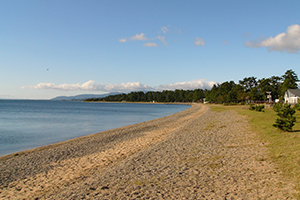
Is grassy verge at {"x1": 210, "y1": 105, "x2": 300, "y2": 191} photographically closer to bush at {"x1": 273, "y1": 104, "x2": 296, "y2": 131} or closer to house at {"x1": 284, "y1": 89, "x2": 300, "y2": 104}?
bush at {"x1": 273, "y1": 104, "x2": 296, "y2": 131}

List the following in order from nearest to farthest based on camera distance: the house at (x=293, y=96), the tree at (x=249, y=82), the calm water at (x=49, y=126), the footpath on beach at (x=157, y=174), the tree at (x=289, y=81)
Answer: the footpath on beach at (x=157, y=174) < the calm water at (x=49, y=126) < the house at (x=293, y=96) < the tree at (x=289, y=81) < the tree at (x=249, y=82)

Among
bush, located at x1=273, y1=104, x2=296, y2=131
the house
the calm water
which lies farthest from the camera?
the house

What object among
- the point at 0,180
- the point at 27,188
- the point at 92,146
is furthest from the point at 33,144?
the point at 27,188

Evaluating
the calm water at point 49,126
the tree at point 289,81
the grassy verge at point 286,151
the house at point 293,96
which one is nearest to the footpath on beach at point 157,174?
the grassy verge at point 286,151

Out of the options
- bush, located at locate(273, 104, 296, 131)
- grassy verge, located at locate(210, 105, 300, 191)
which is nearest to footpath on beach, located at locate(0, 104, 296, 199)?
grassy verge, located at locate(210, 105, 300, 191)

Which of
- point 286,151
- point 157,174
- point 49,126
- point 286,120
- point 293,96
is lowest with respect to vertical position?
point 49,126

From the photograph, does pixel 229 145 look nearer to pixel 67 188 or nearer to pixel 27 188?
pixel 67 188

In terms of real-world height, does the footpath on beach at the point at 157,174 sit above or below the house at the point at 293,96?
below

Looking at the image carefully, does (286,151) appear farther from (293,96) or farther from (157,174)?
(293,96)

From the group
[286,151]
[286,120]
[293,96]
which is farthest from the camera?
[293,96]

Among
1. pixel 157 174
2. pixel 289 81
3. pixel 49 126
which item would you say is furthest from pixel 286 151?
pixel 289 81

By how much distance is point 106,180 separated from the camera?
28.0 ft

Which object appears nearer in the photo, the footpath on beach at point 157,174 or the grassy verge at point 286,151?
the footpath on beach at point 157,174

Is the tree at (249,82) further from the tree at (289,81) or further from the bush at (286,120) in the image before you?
the bush at (286,120)
